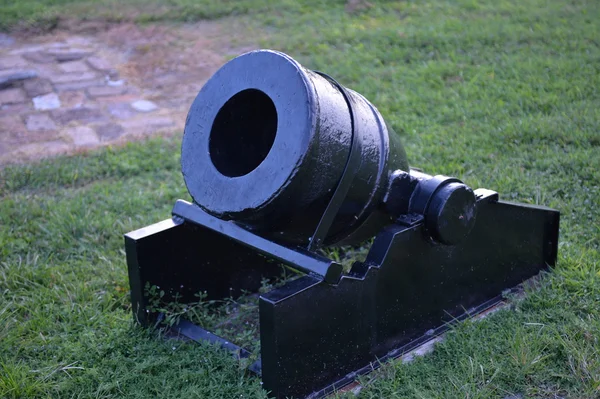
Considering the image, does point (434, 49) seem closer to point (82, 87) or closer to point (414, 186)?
point (82, 87)

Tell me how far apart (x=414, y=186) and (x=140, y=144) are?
3352 millimetres

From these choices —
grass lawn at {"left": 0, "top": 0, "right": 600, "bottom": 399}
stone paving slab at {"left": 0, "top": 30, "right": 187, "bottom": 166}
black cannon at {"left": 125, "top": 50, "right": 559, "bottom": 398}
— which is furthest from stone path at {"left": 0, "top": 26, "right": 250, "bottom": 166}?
black cannon at {"left": 125, "top": 50, "right": 559, "bottom": 398}

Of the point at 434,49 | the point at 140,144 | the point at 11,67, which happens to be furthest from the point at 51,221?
the point at 434,49

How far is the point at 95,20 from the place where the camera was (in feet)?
29.9

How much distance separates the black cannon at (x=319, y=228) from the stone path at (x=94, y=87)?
3140 millimetres

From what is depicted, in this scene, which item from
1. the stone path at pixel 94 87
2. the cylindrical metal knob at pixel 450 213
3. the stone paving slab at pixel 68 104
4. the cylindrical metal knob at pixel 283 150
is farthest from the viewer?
the stone path at pixel 94 87

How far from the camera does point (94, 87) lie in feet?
23.9

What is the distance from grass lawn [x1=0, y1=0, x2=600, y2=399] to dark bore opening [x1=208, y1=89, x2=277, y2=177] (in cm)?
78

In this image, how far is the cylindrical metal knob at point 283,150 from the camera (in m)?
2.59

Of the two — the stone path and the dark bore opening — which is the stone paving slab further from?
the dark bore opening

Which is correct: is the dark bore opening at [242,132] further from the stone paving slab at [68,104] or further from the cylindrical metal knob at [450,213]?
A: the stone paving slab at [68,104]

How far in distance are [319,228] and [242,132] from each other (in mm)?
589

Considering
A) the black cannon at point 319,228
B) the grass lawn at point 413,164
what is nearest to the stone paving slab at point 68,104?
the grass lawn at point 413,164

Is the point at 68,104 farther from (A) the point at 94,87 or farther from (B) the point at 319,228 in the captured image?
(B) the point at 319,228
